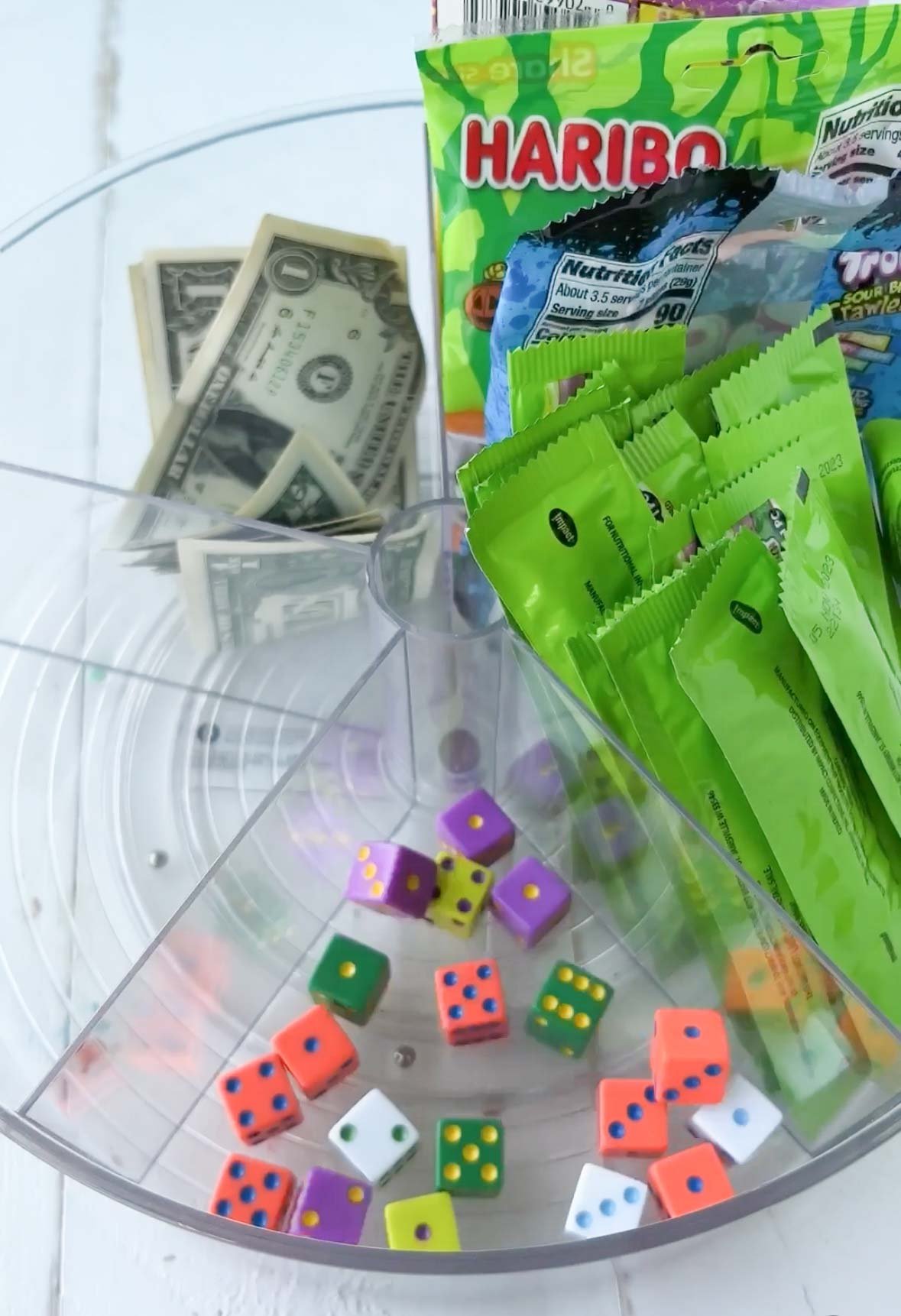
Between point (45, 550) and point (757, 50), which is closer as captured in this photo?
point (757, 50)

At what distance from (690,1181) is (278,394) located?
1.60ft

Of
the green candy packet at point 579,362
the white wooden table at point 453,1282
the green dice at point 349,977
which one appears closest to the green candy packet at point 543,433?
the green candy packet at point 579,362

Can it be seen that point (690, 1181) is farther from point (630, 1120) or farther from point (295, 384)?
point (295, 384)

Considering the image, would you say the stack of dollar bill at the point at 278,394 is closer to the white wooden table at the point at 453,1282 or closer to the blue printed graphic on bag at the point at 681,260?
the blue printed graphic on bag at the point at 681,260

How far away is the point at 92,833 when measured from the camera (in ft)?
2.06

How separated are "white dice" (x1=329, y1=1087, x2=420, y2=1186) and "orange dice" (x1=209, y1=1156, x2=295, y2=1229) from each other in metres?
0.03

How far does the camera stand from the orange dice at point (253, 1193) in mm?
488

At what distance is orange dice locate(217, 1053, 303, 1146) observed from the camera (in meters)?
0.51

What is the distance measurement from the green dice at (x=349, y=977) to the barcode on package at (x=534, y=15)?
18.1 inches

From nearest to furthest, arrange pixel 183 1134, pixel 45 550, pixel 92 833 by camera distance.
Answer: pixel 183 1134
pixel 92 833
pixel 45 550

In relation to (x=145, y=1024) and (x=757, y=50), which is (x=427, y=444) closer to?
(x=757, y=50)

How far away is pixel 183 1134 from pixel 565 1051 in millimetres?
172

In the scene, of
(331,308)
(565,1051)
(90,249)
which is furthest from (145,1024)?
(90,249)

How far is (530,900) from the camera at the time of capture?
1.88 feet
